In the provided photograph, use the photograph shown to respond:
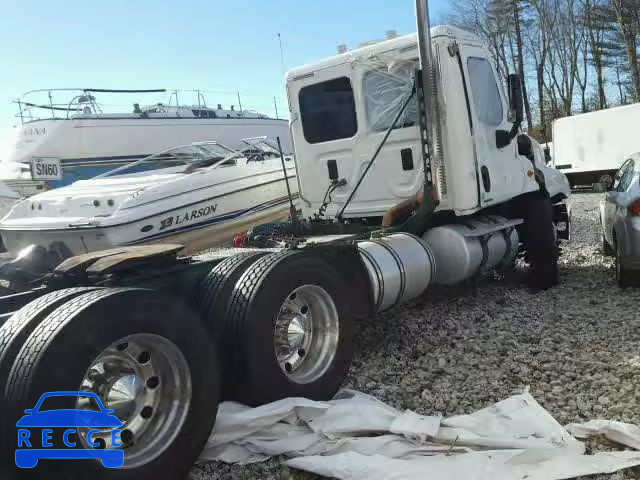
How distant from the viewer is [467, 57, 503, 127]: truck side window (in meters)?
6.14

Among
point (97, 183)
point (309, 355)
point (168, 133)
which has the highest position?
point (168, 133)

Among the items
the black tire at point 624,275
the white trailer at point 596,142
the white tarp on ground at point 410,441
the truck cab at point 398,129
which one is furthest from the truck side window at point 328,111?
the white trailer at point 596,142

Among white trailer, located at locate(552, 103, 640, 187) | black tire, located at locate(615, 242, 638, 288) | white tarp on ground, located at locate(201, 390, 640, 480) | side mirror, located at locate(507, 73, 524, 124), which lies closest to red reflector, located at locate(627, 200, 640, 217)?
black tire, located at locate(615, 242, 638, 288)

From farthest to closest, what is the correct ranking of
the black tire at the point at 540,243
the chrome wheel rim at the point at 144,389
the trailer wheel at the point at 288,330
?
the black tire at the point at 540,243 < the trailer wheel at the point at 288,330 < the chrome wheel rim at the point at 144,389

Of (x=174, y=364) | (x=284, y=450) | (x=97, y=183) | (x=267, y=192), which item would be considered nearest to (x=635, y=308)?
(x=284, y=450)

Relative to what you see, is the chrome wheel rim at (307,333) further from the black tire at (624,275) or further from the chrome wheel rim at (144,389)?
the black tire at (624,275)

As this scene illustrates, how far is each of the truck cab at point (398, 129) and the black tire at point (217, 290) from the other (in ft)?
8.86

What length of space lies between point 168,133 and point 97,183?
10.6 m

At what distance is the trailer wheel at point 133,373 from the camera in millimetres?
2480

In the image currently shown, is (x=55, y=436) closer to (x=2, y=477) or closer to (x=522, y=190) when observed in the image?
(x=2, y=477)

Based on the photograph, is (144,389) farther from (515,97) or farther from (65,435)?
(515,97)

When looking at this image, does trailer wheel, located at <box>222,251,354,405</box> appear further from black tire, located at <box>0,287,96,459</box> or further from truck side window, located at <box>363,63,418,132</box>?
truck side window, located at <box>363,63,418,132</box>

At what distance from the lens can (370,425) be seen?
3383mm

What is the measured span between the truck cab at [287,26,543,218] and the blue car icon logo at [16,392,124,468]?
4.07m
